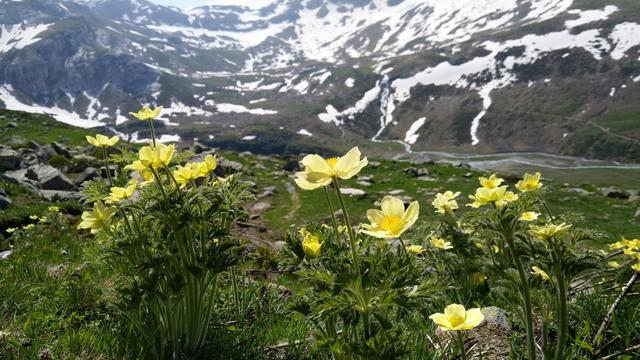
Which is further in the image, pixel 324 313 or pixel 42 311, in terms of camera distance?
pixel 42 311

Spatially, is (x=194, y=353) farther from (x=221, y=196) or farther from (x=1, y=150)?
(x=1, y=150)

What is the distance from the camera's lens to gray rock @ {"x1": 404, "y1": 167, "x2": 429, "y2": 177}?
39.3m

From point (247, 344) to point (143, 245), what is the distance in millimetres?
1272

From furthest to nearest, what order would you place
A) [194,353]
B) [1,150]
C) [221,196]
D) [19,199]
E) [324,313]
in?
[1,150] → [19,199] → [194,353] → [221,196] → [324,313]

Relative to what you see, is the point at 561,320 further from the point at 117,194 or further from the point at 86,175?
the point at 86,175

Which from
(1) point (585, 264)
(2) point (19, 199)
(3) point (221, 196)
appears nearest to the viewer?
(1) point (585, 264)

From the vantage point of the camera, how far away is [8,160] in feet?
69.5

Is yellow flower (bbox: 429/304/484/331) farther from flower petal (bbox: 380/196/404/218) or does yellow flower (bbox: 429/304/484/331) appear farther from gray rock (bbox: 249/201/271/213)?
gray rock (bbox: 249/201/271/213)

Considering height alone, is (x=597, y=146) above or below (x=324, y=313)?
below

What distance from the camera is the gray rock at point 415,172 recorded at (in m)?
39.3

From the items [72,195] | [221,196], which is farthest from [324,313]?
[72,195]

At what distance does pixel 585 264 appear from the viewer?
10.0 ft

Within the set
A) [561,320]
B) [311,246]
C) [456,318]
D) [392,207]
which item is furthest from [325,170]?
[561,320]

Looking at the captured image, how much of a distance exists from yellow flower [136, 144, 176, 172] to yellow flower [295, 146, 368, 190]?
133 centimetres
